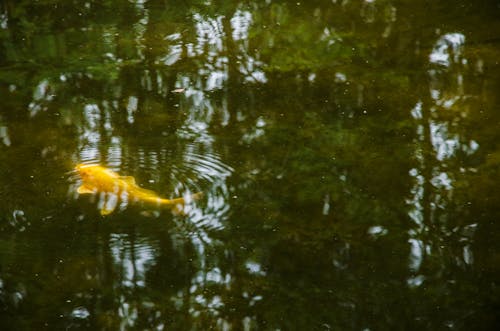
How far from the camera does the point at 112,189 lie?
14.1ft

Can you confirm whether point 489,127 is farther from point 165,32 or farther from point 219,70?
point 165,32

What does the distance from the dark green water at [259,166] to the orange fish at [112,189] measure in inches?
2.6

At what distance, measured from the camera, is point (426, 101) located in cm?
527

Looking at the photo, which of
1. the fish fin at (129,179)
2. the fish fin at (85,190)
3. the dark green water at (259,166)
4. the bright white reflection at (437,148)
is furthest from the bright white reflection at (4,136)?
the bright white reflection at (437,148)

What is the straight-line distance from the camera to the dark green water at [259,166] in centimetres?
359

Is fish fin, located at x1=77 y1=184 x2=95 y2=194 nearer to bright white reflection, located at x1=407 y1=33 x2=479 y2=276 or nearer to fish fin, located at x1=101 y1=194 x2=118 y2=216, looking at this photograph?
fish fin, located at x1=101 y1=194 x2=118 y2=216

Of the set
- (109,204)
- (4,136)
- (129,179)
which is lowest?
(109,204)

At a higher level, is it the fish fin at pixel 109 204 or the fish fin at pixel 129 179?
the fish fin at pixel 129 179

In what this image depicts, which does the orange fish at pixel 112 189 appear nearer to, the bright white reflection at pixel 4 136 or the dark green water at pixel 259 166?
the dark green water at pixel 259 166

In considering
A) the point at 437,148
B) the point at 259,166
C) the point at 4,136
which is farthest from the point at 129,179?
the point at 437,148

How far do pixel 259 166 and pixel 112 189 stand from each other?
3.27 feet

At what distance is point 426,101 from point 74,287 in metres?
3.08

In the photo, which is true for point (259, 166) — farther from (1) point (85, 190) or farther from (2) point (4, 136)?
(2) point (4, 136)

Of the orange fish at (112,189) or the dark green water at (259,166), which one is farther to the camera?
the orange fish at (112,189)
